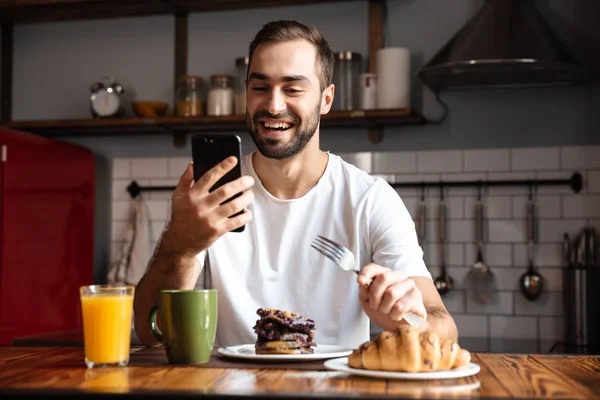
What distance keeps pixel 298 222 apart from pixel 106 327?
80 cm

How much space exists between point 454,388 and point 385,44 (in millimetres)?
2642

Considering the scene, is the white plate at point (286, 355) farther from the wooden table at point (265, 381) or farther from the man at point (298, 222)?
the man at point (298, 222)

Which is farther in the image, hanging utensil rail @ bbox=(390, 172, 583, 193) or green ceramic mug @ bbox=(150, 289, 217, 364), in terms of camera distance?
hanging utensil rail @ bbox=(390, 172, 583, 193)

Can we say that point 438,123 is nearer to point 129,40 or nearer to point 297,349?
point 129,40

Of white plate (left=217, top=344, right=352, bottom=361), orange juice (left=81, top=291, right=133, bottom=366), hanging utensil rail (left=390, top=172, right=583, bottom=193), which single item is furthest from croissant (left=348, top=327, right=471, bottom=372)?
hanging utensil rail (left=390, top=172, right=583, bottom=193)

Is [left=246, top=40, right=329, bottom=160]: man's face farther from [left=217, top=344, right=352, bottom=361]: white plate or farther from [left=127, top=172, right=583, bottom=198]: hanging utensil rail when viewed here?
[left=127, top=172, right=583, bottom=198]: hanging utensil rail

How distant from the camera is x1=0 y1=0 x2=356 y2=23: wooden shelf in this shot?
143 inches

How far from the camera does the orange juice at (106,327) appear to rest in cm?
131

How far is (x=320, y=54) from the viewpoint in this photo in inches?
83.9

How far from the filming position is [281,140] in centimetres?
203

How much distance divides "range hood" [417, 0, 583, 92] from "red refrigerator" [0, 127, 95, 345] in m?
1.59

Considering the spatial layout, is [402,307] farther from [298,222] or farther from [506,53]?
[506,53]

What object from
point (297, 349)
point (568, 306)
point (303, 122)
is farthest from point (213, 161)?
point (568, 306)

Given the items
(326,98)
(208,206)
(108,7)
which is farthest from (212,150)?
(108,7)
